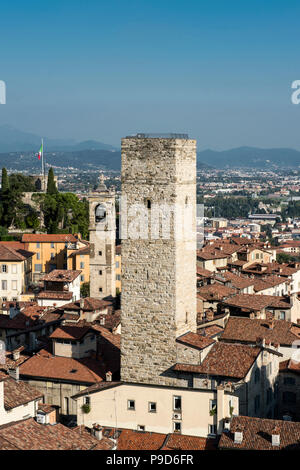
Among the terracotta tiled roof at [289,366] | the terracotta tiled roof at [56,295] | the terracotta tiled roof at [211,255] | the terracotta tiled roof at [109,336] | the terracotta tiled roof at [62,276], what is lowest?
the terracotta tiled roof at [289,366]

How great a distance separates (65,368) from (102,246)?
70.3 ft

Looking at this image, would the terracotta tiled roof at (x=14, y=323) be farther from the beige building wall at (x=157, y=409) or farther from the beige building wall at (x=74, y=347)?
the beige building wall at (x=157, y=409)

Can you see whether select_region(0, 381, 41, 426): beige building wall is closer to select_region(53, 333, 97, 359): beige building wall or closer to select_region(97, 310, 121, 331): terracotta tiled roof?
select_region(53, 333, 97, 359): beige building wall

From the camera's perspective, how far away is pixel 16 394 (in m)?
22.5

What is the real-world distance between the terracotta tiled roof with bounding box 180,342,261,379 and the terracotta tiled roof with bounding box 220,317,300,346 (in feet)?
11.7

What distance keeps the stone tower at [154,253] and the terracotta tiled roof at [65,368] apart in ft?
5.55

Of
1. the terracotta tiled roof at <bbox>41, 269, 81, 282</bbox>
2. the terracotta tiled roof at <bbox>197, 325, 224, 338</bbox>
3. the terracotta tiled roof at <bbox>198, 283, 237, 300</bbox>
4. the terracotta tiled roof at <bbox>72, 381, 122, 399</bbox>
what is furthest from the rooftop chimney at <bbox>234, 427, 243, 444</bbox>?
the terracotta tiled roof at <bbox>41, 269, 81, 282</bbox>

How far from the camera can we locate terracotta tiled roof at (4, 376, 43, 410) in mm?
21828

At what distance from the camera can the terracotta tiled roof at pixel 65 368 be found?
25953mm

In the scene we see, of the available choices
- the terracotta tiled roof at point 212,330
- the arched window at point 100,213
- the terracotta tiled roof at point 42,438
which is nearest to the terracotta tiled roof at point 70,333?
the terracotta tiled roof at point 212,330
